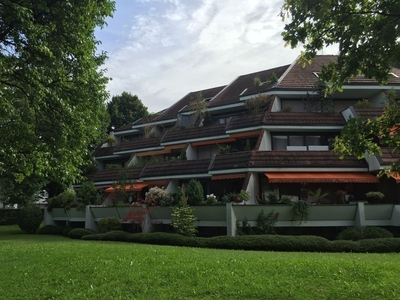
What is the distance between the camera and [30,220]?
33.0 metres

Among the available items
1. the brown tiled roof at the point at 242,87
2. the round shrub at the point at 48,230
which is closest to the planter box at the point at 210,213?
the brown tiled roof at the point at 242,87

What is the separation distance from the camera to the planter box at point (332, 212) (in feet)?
71.8

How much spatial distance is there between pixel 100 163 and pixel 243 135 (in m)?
21.3

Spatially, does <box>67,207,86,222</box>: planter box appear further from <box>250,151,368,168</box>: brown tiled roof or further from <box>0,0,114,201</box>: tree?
<box>0,0,114,201</box>: tree

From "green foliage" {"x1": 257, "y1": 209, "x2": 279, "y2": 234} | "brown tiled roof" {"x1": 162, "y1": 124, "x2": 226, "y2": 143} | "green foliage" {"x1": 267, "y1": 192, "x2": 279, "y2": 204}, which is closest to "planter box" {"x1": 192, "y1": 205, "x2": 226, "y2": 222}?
"green foliage" {"x1": 257, "y1": 209, "x2": 279, "y2": 234}

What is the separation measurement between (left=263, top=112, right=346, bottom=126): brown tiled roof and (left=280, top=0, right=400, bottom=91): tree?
21.2 metres

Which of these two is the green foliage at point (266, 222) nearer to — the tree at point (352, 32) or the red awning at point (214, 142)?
the red awning at point (214, 142)

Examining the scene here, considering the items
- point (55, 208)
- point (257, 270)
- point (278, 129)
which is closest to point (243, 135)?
point (278, 129)

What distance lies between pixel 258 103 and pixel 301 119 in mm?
3491

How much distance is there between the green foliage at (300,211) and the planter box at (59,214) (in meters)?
20.0

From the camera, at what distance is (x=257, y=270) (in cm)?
930

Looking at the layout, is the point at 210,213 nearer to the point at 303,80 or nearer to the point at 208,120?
the point at 208,120

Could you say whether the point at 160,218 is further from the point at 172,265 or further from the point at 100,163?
the point at 100,163

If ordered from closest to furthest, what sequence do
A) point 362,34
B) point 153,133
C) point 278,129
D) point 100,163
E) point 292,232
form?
point 362,34, point 292,232, point 278,129, point 153,133, point 100,163
